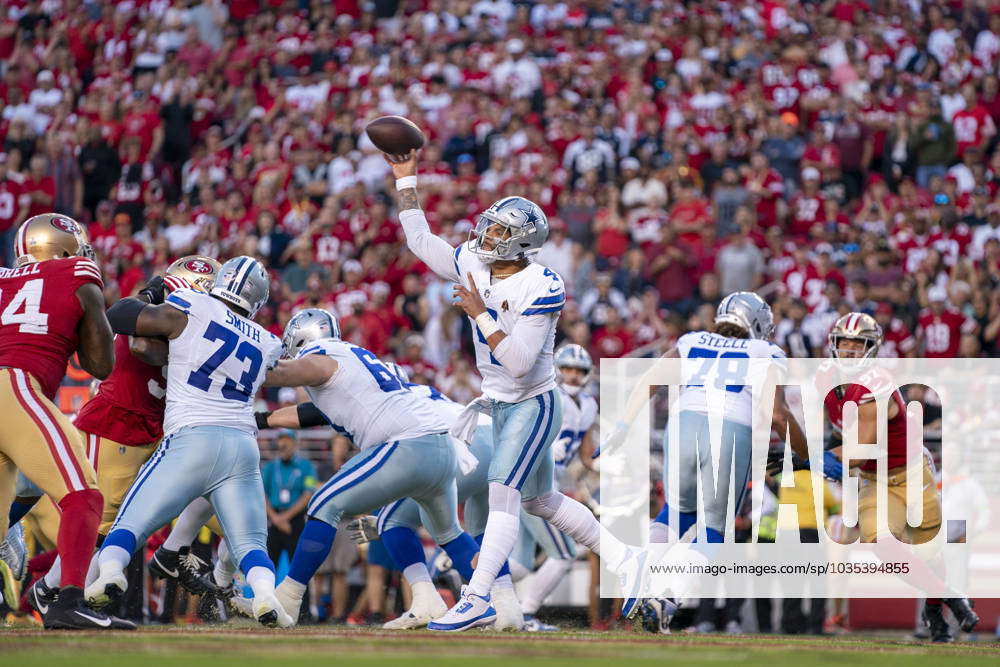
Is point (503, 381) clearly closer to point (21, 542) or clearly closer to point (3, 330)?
point (3, 330)

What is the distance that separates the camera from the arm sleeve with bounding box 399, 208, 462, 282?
26.9ft

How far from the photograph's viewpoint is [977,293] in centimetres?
1448

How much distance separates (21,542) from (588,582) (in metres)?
5.45

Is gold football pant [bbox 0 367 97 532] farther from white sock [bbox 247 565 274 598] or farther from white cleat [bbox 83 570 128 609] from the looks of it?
white sock [bbox 247 565 274 598]

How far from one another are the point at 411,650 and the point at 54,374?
2.38m

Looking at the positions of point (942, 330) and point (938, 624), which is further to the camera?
point (942, 330)

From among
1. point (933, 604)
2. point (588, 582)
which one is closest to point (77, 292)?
point (933, 604)

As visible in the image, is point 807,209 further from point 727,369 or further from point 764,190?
point 727,369

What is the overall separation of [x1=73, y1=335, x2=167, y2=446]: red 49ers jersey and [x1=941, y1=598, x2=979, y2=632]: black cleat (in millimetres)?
4761

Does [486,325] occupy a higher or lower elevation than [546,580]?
higher

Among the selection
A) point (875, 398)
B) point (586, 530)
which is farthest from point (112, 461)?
point (875, 398)

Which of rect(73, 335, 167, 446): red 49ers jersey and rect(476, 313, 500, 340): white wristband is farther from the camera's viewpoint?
rect(73, 335, 167, 446): red 49ers jersey

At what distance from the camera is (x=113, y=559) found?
23.3 feet

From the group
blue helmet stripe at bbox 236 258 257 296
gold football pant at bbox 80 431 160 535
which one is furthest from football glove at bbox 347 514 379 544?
blue helmet stripe at bbox 236 258 257 296
